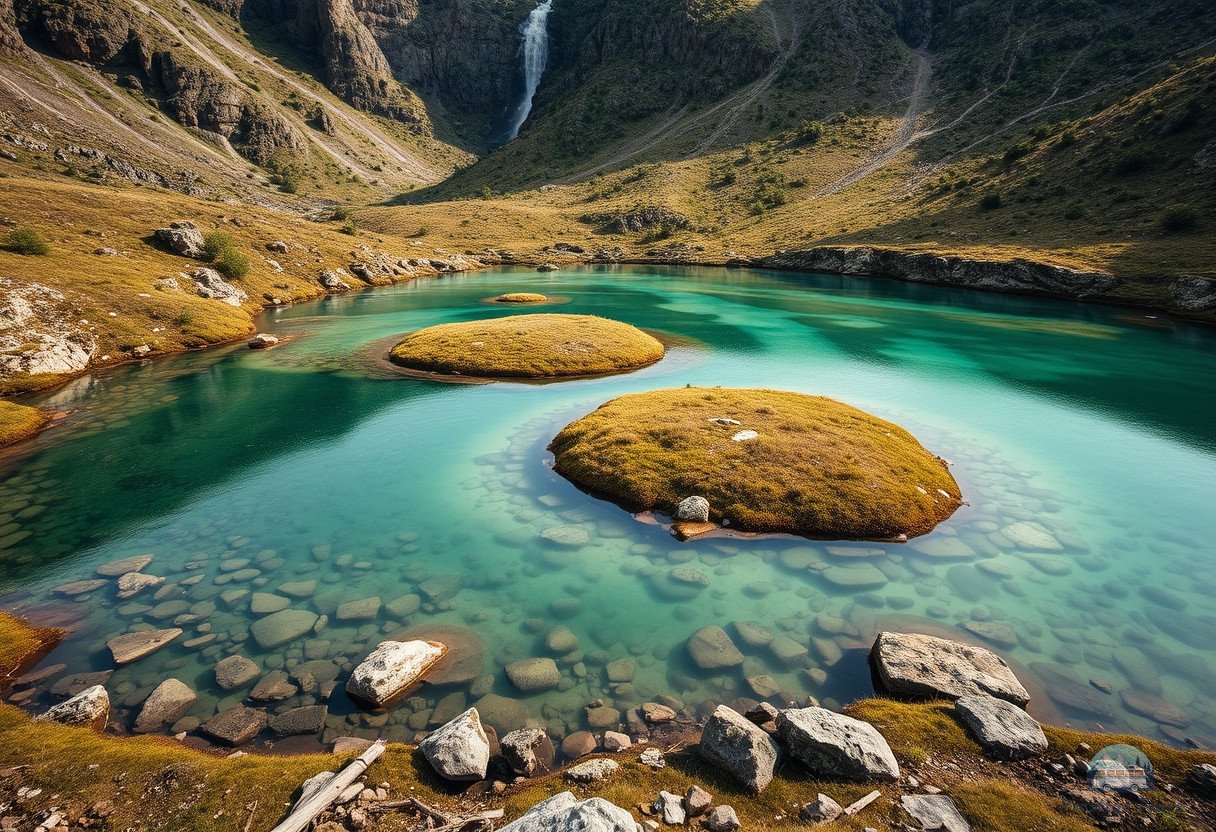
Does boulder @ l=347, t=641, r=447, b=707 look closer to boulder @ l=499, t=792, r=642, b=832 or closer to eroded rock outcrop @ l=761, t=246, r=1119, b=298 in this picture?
boulder @ l=499, t=792, r=642, b=832

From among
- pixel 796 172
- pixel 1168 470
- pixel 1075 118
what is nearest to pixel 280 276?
pixel 1168 470

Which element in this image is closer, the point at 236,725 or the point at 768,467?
the point at 236,725

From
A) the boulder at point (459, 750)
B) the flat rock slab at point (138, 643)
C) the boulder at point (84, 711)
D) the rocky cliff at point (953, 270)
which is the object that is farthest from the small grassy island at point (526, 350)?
the rocky cliff at point (953, 270)

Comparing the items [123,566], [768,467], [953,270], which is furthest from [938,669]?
[953,270]

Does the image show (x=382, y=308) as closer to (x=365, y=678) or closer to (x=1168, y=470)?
(x=365, y=678)

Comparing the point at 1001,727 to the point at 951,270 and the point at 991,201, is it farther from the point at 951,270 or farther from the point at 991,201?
the point at 991,201

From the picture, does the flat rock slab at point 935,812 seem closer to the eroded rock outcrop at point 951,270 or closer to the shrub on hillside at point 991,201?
the eroded rock outcrop at point 951,270
